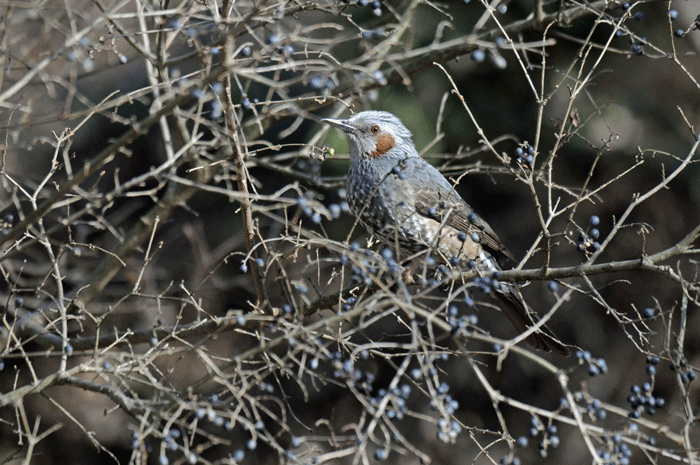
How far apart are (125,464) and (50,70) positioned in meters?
5.21

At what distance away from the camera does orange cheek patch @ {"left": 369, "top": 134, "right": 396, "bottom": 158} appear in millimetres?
5203

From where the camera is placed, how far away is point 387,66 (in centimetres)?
536

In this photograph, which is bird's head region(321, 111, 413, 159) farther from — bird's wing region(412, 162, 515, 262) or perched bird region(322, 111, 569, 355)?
bird's wing region(412, 162, 515, 262)

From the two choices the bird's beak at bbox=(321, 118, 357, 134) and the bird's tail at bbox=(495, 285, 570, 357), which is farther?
the bird's beak at bbox=(321, 118, 357, 134)

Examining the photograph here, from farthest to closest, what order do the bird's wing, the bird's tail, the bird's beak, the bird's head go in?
the bird's head, the bird's wing, the bird's beak, the bird's tail

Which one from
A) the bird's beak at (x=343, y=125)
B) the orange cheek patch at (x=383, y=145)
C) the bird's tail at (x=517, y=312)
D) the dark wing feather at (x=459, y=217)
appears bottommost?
the bird's tail at (x=517, y=312)

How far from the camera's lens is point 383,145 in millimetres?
5238

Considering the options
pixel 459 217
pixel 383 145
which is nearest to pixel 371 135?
pixel 383 145

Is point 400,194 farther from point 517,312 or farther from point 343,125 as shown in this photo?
point 517,312

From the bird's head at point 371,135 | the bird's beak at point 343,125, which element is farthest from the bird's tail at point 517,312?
the bird's beak at point 343,125

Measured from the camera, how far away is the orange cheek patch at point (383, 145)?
520 cm

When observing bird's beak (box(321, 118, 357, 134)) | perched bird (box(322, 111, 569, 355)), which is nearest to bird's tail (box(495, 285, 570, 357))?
perched bird (box(322, 111, 569, 355))

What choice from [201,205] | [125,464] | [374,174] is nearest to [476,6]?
[374,174]

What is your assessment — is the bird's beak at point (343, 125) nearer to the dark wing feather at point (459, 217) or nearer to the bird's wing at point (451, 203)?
the bird's wing at point (451, 203)
